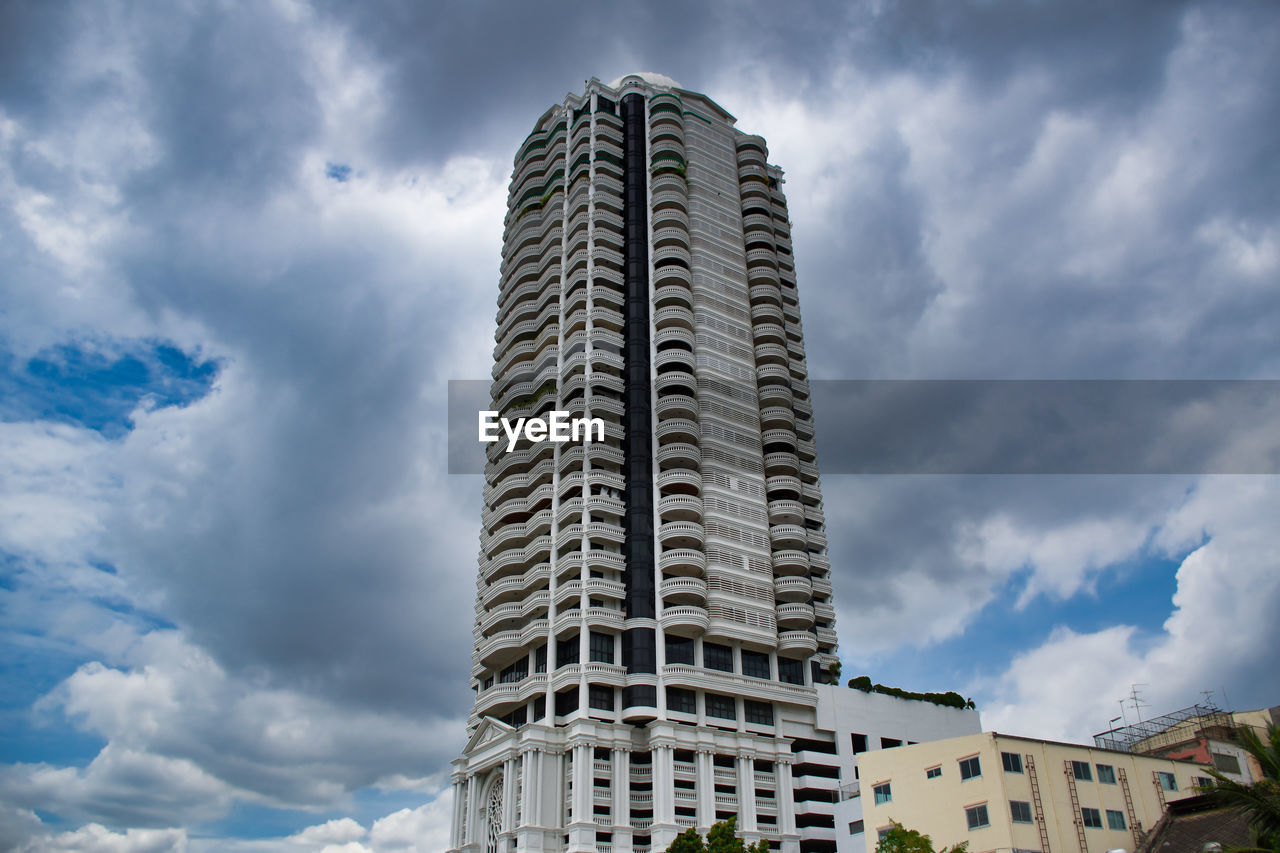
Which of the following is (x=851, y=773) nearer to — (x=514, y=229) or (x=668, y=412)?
(x=668, y=412)

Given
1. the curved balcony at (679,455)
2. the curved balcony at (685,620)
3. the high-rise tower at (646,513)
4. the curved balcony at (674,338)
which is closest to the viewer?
the high-rise tower at (646,513)

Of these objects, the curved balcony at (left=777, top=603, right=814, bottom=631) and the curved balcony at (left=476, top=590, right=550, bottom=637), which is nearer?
the curved balcony at (left=476, top=590, right=550, bottom=637)

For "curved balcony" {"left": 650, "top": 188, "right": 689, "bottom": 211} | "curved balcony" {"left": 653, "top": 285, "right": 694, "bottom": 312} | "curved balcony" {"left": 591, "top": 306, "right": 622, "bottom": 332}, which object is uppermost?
"curved balcony" {"left": 650, "top": 188, "right": 689, "bottom": 211}

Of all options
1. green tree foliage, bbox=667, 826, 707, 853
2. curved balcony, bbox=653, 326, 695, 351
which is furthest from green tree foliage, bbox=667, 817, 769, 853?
curved balcony, bbox=653, 326, 695, 351

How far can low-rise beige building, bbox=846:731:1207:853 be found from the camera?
1970 inches

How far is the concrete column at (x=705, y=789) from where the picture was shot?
68.3 m

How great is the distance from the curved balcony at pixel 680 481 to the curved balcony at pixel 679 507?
855 mm

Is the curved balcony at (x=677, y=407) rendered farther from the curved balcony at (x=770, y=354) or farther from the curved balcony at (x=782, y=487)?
the curved balcony at (x=770, y=354)

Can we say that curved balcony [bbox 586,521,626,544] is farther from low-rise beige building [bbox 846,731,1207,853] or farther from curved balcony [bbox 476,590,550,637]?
low-rise beige building [bbox 846,731,1207,853]

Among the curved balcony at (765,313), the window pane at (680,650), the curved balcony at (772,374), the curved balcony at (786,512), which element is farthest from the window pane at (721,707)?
the curved balcony at (765,313)

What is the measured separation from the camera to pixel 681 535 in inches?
3098

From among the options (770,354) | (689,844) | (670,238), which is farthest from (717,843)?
(670,238)

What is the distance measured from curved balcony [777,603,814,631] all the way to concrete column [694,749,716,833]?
1469cm

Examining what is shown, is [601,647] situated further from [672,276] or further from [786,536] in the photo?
[672,276]
